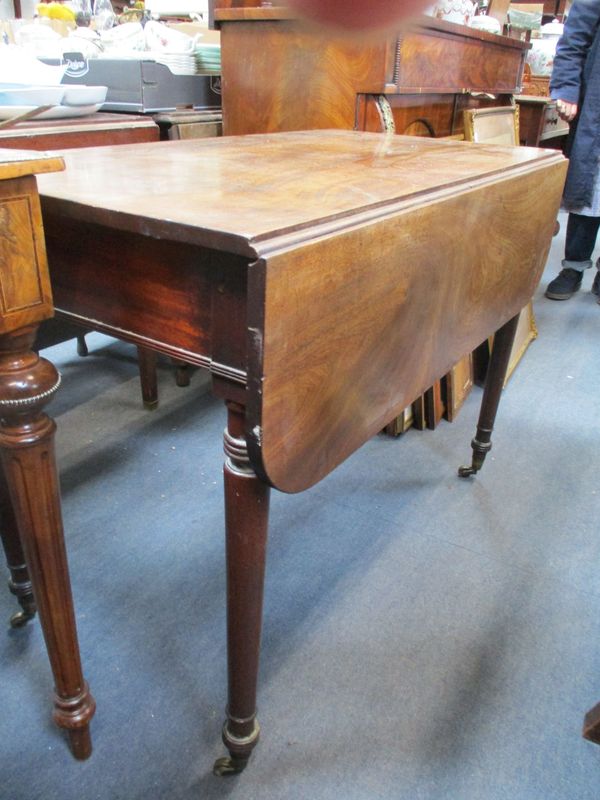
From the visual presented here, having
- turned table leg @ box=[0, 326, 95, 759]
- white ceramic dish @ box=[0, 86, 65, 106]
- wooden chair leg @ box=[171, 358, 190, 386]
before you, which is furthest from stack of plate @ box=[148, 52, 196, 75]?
turned table leg @ box=[0, 326, 95, 759]

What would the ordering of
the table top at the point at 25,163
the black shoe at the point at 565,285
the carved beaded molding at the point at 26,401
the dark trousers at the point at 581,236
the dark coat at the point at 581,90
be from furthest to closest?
the black shoe at the point at 565,285
the dark trousers at the point at 581,236
the dark coat at the point at 581,90
the carved beaded molding at the point at 26,401
the table top at the point at 25,163

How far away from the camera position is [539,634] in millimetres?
1166

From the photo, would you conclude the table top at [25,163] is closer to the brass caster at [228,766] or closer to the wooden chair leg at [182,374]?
the brass caster at [228,766]

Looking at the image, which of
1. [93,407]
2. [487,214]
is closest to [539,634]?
[487,214]

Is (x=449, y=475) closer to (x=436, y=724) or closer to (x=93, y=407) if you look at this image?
(x=436, y=724)

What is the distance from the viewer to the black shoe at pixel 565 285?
2916mm

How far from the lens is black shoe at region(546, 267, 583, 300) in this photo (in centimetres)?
292

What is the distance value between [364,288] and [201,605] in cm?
75

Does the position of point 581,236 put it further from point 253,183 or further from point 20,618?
point 20,618

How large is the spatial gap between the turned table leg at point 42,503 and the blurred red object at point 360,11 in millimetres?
539

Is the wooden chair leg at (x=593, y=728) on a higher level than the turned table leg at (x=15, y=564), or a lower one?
higher

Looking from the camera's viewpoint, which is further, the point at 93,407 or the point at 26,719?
the point at 93,407

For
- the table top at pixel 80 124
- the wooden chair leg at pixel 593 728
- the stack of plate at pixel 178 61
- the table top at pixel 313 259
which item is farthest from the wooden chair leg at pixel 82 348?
the wooden chair leg at pixel 593 728

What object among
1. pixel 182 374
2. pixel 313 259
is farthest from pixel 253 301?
pixel 182 374
